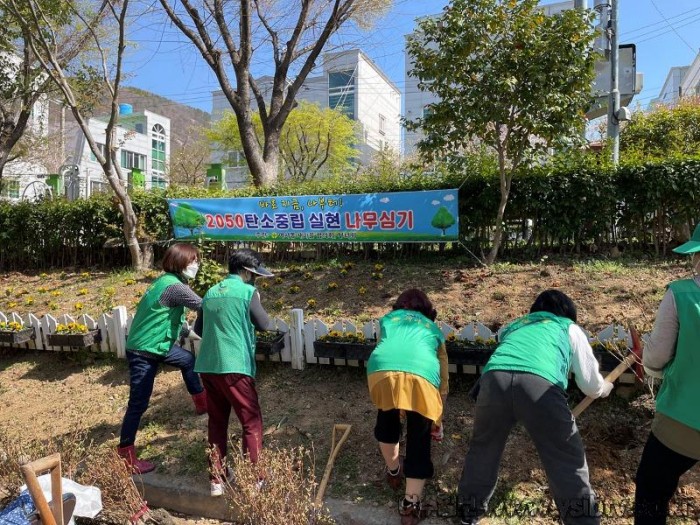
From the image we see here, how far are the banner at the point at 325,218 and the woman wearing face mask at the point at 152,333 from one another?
353cm

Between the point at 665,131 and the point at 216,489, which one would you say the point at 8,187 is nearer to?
the point at 216,489

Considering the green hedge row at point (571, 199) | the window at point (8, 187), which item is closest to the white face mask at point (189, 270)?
the green hedge row at point (571, 199)

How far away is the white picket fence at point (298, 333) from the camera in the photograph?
3.81 m

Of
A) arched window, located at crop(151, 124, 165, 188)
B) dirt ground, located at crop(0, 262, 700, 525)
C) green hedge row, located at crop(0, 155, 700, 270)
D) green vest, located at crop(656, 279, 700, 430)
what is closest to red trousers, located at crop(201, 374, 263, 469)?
dirt ground, located at crop(0, 262, 700, 525)

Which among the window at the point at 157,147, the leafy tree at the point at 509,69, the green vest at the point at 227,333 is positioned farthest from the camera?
the window at the point at 157,147

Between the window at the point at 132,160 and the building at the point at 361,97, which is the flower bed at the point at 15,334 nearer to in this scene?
the building at the point at 361,97

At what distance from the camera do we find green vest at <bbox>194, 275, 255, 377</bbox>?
2.93 m

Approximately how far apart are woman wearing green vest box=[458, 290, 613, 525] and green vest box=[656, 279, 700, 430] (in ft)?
1.41

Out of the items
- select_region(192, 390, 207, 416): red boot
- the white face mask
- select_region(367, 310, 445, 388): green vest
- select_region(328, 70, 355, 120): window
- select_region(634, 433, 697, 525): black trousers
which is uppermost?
select_region(328, 70, 355, 120): window

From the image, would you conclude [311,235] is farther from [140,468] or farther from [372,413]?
[140,468]

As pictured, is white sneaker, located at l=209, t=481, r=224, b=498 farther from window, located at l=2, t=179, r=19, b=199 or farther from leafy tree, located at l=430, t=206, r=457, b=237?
window, located at l=2, t=179, r=19, b=199

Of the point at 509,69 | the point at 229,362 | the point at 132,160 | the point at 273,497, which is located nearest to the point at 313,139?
the point at 509,69

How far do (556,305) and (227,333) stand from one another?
74.5 inches

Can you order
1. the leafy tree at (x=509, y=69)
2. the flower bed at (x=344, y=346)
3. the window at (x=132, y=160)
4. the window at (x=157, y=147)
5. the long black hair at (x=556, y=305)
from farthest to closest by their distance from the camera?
the window at (x=157, y=147) < the window at (x=132, y=160) < the leafy tree at (x=509, y=69) < the flower bed at (x=344, y=346) < the long black hair at (x=556, y=305)
